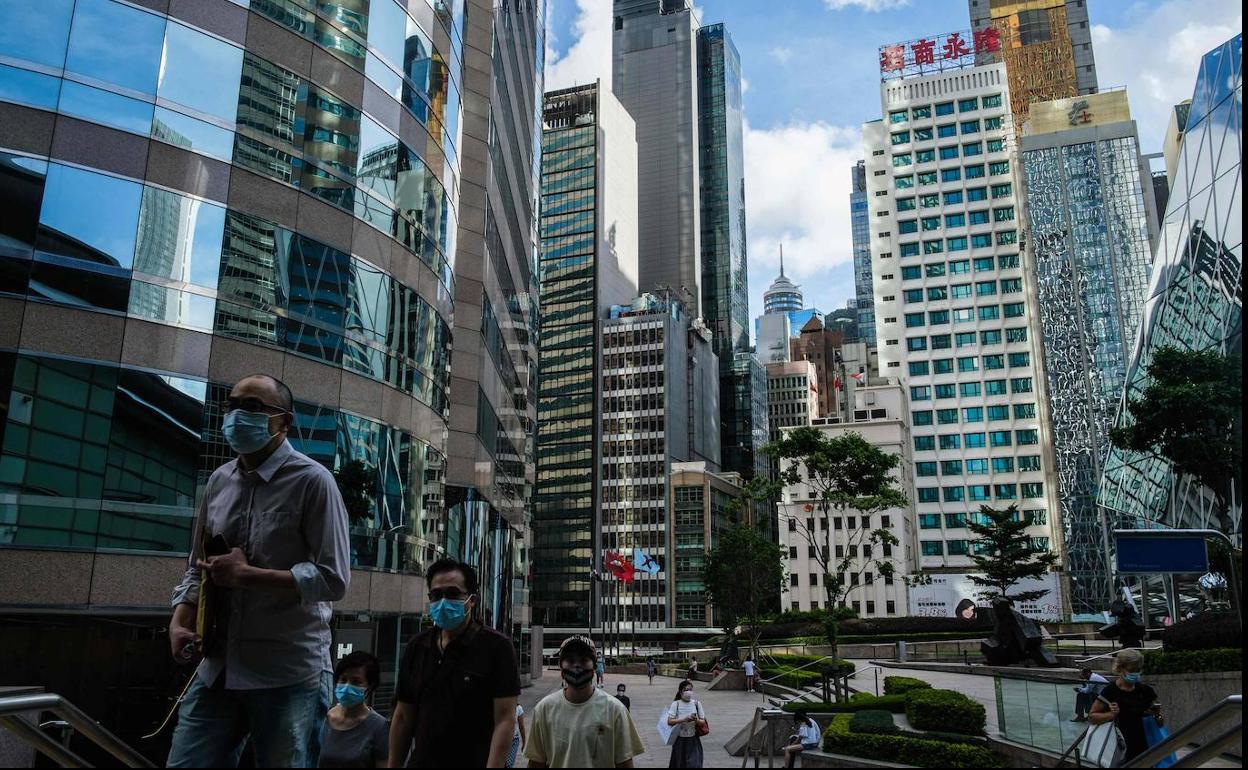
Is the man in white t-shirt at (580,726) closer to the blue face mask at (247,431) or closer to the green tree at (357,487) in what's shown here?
the blue face mask at (247,431)

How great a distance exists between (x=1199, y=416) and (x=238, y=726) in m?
27.8

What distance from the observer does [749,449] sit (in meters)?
169

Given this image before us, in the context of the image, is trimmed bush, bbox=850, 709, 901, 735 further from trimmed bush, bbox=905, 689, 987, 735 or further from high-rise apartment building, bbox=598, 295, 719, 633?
high-rise apartment building, bbox=598, 295, 719, 633

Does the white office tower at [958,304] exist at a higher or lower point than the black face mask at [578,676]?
higher

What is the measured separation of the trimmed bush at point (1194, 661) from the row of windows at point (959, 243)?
301 feet

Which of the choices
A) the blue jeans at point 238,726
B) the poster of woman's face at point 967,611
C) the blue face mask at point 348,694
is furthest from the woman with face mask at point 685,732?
the poster of woman's face at point 967,611

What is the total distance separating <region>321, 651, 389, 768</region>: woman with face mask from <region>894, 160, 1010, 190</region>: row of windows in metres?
108

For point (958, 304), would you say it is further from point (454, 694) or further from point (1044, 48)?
point (454, 694)

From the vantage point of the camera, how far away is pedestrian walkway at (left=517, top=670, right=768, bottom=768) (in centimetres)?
1997

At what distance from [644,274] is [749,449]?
38.7 m

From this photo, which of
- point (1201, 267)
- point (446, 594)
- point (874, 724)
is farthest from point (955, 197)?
point (446, 594)

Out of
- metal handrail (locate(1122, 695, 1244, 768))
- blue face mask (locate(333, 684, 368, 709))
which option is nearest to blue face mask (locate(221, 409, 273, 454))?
blue face mask (locate(333, 684, 368, 709))

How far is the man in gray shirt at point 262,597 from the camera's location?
399cm

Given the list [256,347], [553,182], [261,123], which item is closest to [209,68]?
[261,123]
